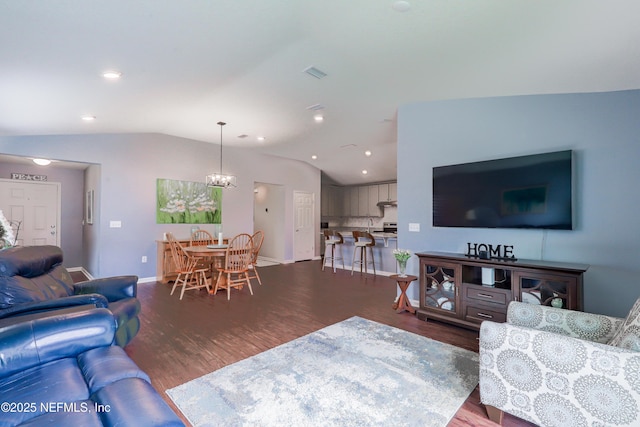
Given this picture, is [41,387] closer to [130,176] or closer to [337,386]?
[337,386]

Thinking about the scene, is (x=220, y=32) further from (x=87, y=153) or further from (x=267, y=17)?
(x=87, y=153)

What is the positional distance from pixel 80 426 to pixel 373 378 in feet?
5.84

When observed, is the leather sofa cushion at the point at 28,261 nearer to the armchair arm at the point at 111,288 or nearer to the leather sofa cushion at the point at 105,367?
the armchair arm at the point at 111,288

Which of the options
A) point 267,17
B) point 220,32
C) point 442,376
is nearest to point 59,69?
point 220,32

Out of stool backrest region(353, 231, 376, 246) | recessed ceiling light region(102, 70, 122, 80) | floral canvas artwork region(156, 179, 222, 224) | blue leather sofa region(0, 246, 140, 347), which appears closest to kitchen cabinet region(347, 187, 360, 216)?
stool backrest region(353, 231, 376, 246)

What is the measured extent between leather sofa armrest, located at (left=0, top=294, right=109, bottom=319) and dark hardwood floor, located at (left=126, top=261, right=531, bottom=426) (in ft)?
2.05

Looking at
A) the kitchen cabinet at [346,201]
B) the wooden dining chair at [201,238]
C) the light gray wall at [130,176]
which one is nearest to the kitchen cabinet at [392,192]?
the kitchen cabinet at [346,201]

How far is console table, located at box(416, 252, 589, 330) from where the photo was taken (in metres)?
2.63

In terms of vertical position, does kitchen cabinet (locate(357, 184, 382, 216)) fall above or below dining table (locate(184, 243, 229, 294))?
above

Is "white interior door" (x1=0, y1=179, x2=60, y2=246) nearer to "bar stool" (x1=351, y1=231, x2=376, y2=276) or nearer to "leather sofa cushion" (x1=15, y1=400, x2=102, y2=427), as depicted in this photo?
"bar stool" (x1=351, y1=231, x2=376, y2=276)

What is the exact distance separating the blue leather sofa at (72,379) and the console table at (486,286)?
117 inches

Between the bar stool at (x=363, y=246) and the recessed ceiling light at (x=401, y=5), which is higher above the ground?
the recessed ceiling light at (x=401, y=5)

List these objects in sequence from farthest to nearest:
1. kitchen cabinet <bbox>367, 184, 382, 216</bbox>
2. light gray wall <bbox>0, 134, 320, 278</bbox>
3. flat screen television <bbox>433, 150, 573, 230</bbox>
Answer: kitchen cabinet <bbox>367, 184, 382, 216</bbox>, light gray wall <bbox>0, 134, 320, 278</bbox>, flat screen television <bbox>433, 150, 573, 230</bbox>

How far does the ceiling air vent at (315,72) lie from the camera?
3111 millimetres
